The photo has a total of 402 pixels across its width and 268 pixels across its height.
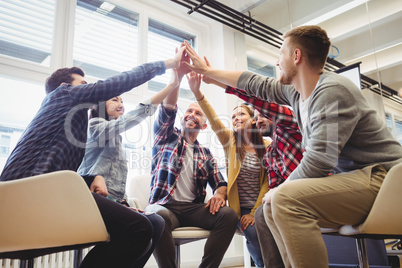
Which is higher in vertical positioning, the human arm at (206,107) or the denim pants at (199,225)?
the human arm at (206,107)

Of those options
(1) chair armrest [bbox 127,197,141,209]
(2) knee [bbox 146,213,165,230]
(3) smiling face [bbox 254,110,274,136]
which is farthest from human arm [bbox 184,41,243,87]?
(1) chair armrest [bbox 127,197,141,209]

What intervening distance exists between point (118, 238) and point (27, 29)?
2.38 meters

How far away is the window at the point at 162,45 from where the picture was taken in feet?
12.9

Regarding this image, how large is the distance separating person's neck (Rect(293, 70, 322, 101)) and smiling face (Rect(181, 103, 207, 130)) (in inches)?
45.3

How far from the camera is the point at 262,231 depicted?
6.45 feet

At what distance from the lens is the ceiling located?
3.37m

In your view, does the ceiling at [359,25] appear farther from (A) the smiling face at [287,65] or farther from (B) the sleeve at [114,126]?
(B) the sleeve at [114,126]

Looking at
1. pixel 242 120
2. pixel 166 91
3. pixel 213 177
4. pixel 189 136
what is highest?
pixel 166 91

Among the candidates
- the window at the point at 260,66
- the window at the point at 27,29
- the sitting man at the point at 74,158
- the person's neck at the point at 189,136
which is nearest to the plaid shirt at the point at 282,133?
the person's neck at the point at 189,136

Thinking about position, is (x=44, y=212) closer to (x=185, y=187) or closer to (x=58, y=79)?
(x=58, y=79)

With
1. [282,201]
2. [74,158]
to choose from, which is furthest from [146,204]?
[282,201]

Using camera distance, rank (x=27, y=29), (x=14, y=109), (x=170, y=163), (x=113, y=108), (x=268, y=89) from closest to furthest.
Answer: (x=268, y=89), (x=113, y=108), (x=170, y=163), (x=14, y=109), (x=27, y=29)

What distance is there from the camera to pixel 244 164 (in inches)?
97.5

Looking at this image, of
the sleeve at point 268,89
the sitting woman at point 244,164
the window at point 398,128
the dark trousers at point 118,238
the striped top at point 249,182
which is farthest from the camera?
the window at point 398,128
